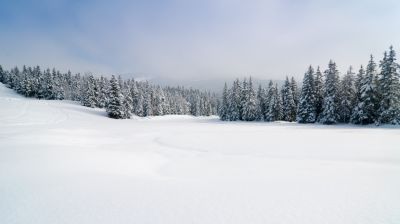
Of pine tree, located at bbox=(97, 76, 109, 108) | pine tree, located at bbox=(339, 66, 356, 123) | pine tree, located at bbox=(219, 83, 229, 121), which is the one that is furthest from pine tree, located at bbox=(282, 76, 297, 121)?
pine tree, located at bbox=(97, 76, 109, 108)

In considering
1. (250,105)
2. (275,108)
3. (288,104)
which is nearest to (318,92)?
(288,104)

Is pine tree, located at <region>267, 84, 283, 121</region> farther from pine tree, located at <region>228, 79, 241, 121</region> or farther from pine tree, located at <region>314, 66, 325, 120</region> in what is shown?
pine tree, located at <region>228, 79, 241, 121</region>

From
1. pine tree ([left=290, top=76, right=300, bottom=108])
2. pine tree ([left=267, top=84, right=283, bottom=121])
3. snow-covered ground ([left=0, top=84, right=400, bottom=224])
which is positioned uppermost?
pine tree ([left=290, top=76, right=300, bottom=108])

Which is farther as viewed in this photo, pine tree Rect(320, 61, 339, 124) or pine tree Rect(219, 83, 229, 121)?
pine tree Rect(219, 83, 229, 121)

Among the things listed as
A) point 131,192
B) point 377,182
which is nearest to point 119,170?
point 131,192

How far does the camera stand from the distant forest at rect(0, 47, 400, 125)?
3803 centimetres

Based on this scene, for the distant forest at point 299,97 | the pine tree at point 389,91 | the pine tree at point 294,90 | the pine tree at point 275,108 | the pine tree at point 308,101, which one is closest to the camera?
the pine tree at point 389,91

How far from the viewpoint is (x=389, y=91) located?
120 ft

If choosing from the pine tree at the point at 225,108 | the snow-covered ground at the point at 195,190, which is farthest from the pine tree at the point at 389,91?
the pine tree at the point at 225,108

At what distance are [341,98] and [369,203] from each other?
44012 mm

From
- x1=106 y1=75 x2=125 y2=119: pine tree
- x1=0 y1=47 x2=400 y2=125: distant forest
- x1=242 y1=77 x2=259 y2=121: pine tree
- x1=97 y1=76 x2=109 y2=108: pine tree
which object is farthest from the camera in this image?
x1=97 y1=76 x2=109 y2=108: pine tree

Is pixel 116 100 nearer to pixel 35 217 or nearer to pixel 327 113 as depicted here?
pixel 327 113

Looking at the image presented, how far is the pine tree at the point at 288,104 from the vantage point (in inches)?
2258

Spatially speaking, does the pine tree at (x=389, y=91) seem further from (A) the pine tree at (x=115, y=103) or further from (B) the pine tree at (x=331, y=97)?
(A) the pine tree at (x=115, y=103)
